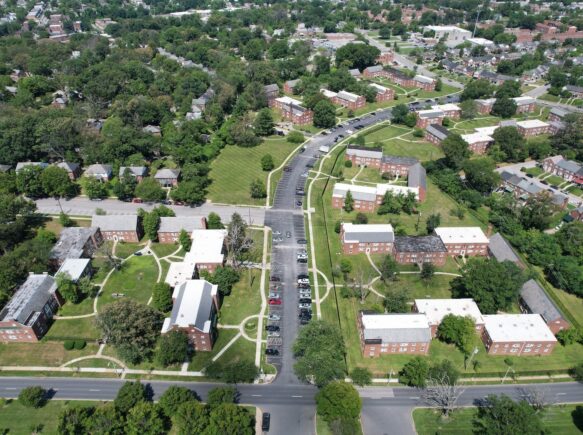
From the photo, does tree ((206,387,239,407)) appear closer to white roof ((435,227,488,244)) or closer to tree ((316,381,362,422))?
tree ((316,381,362,422))

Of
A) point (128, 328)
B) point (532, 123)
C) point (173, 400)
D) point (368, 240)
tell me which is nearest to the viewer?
point (173, 400)

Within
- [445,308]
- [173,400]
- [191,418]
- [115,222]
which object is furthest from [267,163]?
[191,418]

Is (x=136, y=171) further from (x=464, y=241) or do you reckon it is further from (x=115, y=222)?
(x=464, y=241)

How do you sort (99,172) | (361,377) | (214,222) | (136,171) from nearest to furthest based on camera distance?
(361,377), (214,222), (136,171), (99,172)

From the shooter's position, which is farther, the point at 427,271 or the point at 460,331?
the point at 427,271

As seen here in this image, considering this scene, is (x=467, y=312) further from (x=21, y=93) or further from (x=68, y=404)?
(x=21, y=93)

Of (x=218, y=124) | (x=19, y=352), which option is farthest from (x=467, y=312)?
(x=218, y=124)

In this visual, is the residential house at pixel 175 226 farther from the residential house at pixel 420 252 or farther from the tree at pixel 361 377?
the tree at pixel 361 377

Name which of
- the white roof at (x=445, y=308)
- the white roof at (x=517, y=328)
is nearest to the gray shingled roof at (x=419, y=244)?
the white roof at (x=445, y=308)
